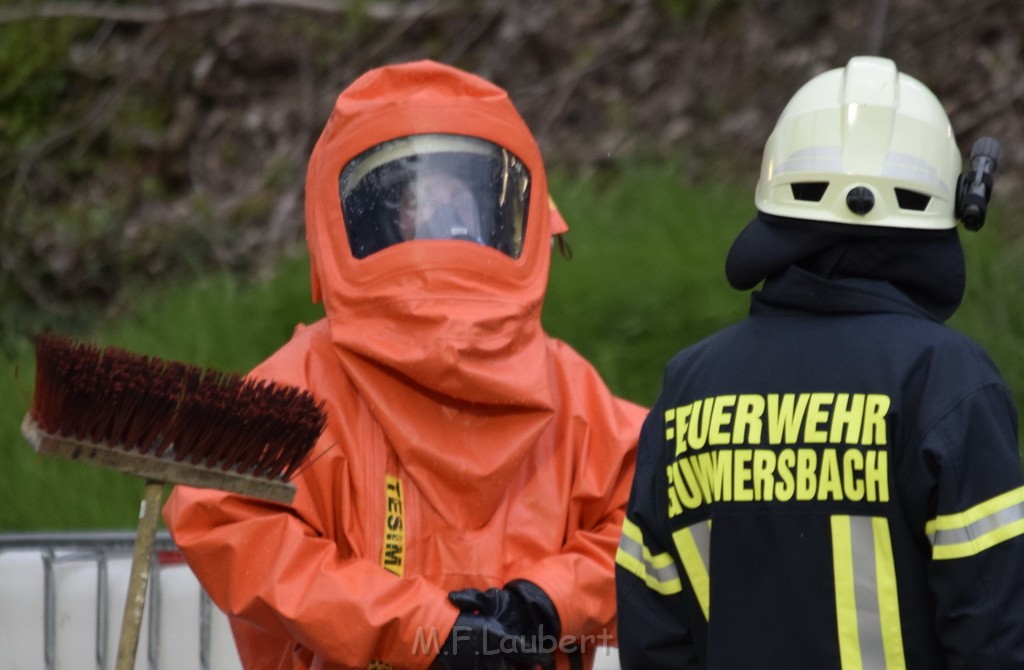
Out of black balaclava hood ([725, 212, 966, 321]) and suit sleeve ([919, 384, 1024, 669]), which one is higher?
black balaclava hood ([725, 212, 966, 321])

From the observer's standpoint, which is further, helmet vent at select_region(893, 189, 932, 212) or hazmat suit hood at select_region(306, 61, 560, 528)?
hazmat suit hood at select_region(306, 61, 560, 528)

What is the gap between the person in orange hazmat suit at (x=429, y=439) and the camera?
3.46 m

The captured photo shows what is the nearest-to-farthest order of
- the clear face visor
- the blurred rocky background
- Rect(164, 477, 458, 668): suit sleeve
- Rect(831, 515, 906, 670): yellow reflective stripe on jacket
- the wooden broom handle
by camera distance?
1. Rect(831, 515, 906, 670): yellow reflective stripe on jacket
2. the wooden broom handle
3. Rect(164, 477, 458, 668): suit sleeve
4. the clear face visor
5. the blurred rocky background

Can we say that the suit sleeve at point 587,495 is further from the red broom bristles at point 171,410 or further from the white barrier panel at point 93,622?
the white barrier panel at point 93,622

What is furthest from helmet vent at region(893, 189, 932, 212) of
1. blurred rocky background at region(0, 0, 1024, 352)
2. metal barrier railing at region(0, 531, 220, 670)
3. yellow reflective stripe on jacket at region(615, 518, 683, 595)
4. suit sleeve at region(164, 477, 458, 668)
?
blurred rocky background at region(0, 0, 1024, 352)

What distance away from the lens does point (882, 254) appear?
2814 millimetres

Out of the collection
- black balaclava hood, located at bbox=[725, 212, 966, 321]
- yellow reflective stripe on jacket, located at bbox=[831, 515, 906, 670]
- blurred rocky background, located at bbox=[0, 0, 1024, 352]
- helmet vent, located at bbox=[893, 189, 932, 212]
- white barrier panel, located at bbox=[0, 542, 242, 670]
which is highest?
blurred rocky background, located at bbox=[0, 0, 1024, 352]

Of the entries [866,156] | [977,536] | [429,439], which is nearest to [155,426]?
[429,439]

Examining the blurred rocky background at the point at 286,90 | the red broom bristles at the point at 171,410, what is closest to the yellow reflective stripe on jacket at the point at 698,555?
the red broom bristles at the point at 171,410

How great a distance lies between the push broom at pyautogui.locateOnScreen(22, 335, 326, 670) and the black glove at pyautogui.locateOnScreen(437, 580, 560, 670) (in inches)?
19.3

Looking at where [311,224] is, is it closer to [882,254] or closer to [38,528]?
[882,254]

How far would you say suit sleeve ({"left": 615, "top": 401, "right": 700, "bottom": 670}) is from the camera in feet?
9.82

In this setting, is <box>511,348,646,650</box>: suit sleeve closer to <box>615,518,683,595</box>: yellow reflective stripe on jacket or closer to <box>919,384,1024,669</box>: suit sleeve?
<box>615,518,683,595</box>: yellow reflective stripe on jacket

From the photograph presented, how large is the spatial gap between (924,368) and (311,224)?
1.69m
